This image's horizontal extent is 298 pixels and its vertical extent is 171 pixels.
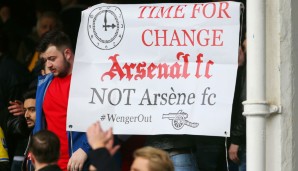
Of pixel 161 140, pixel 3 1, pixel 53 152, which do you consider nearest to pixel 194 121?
pixel 161 140

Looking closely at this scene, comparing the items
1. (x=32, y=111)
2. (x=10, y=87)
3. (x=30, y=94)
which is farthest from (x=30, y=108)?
(x=10, y=87)

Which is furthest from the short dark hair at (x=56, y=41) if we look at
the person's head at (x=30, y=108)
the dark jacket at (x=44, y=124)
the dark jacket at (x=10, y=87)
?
the dark jacket at (x=10, y=87)

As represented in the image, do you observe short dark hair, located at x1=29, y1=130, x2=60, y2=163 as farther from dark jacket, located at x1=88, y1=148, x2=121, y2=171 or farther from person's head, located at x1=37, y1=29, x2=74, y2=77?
person's head, located at x1=37, y1=29, x2=74, y2=77

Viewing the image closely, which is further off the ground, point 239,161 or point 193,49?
point 193,49

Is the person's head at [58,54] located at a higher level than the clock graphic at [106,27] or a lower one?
lower

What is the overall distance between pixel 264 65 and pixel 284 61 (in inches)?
8.8

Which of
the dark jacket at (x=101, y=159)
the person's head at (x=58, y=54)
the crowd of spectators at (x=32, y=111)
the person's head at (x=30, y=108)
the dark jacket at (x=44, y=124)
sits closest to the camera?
the dark jacket at (x=101, y=159)

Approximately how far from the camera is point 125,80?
9.38 m

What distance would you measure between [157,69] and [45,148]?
1.58 metres

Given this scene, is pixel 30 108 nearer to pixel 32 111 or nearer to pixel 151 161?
pixel 32 111

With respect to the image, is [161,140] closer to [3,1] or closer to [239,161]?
[239,161]

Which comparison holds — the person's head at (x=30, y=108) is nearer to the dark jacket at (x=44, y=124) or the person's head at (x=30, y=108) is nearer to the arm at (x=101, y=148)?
the dark jacket at (x=44, y=124)

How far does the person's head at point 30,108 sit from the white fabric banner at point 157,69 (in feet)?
3.35

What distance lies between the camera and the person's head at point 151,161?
739cm
